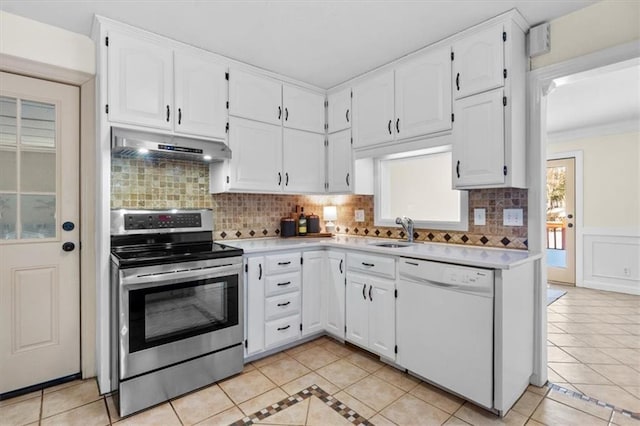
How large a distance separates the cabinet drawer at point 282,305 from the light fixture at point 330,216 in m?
1.10

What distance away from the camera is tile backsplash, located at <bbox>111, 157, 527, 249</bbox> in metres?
2.43

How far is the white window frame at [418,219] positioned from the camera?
2.67 m

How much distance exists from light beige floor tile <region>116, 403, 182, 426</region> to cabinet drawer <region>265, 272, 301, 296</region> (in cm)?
98

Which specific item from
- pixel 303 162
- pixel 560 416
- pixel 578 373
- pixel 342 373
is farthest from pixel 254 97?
pixel 578 373

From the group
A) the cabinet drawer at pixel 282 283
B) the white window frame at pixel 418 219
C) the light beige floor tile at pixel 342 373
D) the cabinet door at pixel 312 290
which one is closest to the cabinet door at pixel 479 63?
the white window frame at pixel 418 219

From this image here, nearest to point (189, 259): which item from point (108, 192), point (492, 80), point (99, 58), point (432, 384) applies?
point (108, 192)

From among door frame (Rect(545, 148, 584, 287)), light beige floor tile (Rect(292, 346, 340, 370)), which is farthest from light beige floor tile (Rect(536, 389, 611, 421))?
door frame (Rect(545, 148, 584, 287))

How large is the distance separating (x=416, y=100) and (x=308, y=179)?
1.25 meters

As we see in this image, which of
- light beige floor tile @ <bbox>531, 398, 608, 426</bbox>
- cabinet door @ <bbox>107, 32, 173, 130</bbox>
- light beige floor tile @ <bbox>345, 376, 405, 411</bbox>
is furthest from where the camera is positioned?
cabinet door @ <bbox>107, 32, 173, 130</bbox>

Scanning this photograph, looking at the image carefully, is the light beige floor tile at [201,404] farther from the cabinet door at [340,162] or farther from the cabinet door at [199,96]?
the cabinet door at [340,162]

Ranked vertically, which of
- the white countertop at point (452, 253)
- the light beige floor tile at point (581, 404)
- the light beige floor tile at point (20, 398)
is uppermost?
the white countertop at point (452, 253)

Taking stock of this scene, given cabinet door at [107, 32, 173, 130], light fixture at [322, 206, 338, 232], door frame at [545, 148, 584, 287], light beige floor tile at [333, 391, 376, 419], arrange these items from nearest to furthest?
light beige floor tile at [333, 391, 376, 419] < cabinet door at [107, 32, 173, 130] < light fixture at [322, 206, 338, 232] < door frame at [545, 148, 584, 287]

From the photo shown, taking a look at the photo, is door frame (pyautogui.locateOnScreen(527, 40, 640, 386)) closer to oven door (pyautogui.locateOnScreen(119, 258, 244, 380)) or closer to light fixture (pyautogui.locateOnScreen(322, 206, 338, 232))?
light fixture (pyautogui.locateOnScreen(322, 206, 338, 232))

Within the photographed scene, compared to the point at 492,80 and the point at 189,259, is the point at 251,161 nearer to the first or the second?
the point at 189,259
